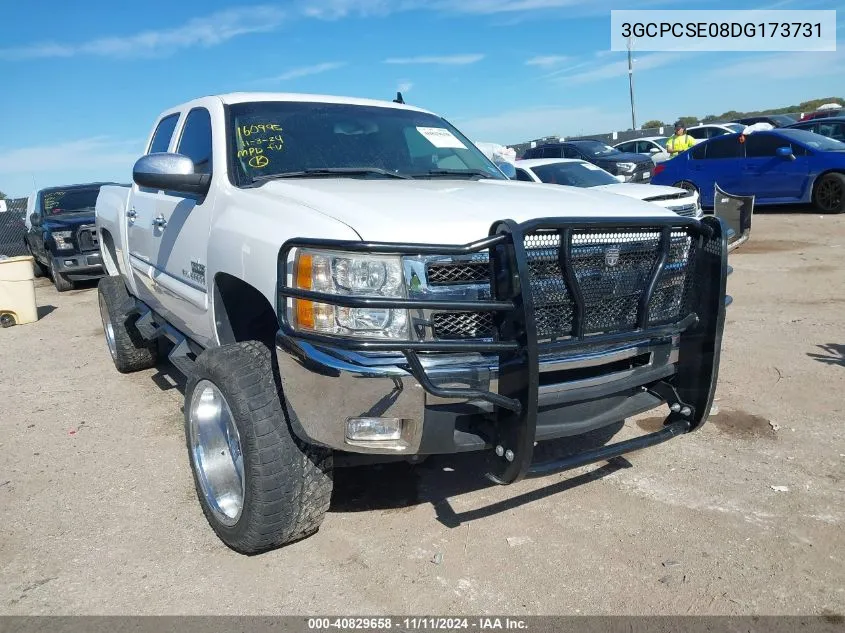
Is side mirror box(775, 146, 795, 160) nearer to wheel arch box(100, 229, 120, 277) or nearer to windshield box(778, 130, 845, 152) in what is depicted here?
windshield box(778, 130, 845, 152)

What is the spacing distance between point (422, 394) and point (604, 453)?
0.84 m

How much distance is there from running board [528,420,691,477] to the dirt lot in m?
0.45

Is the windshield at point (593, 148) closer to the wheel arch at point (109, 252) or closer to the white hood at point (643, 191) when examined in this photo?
the white hood at point (643, 191)

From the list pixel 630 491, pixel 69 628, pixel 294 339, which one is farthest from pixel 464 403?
pixel 69 628

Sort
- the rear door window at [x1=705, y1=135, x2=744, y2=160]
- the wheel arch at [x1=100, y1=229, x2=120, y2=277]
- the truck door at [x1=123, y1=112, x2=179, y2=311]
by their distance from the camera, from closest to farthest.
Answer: the truck door at [x1=123, y1=112, x2=179, y2=311] < the wheel arch at [x1=100, y1=229, x2=120, y2=277] < the rear door window at [x1=705, y1=135, x2=744, y2=160]

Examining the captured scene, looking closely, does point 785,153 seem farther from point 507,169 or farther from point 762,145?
point 507,169

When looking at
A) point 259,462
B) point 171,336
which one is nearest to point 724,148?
point 171,336

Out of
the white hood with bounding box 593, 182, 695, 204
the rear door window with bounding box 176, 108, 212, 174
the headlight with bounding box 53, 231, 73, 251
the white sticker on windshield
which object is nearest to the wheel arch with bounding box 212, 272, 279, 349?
the rear door window with bounding box 176, 108, 212, 174

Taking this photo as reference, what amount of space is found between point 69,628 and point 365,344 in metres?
1.58

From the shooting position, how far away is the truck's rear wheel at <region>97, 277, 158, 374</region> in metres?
5.65

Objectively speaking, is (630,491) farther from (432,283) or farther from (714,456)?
(432,283)

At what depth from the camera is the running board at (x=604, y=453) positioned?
8.55 ft

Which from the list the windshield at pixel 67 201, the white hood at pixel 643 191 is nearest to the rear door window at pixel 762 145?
the white hood at pixel 643 191

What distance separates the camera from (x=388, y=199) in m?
2.85
